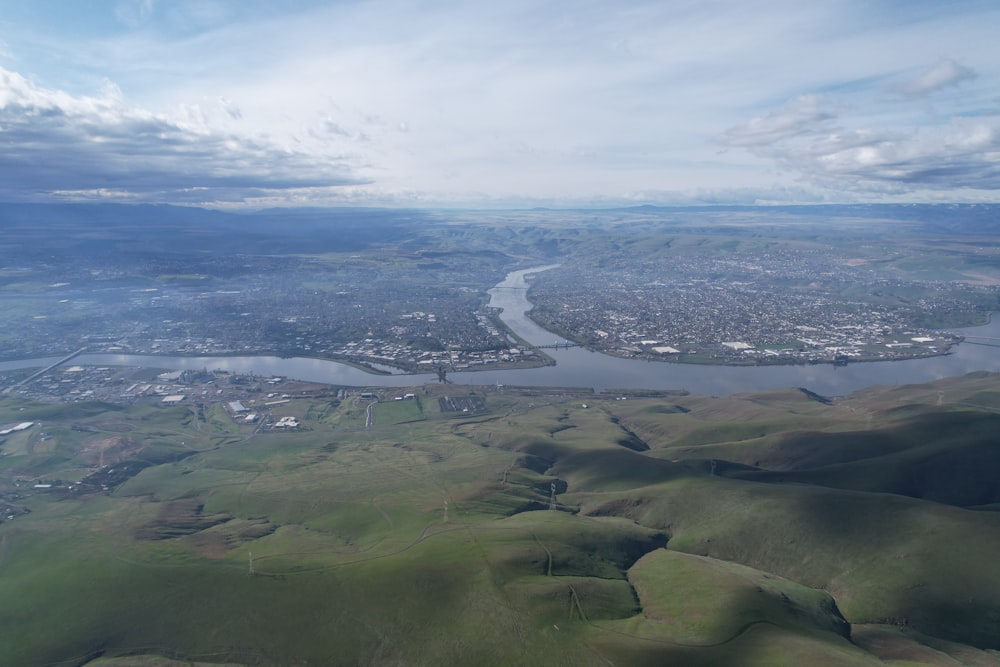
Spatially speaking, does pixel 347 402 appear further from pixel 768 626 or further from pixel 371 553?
pixel 768 626

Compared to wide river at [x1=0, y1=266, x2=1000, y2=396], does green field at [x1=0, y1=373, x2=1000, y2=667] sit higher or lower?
higher

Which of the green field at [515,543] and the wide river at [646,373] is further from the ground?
the green field at [515,543]

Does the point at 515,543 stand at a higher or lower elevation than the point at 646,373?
higher

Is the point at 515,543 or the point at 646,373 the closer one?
the point at 515,543

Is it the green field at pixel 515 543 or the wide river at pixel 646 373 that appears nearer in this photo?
the green field at pixel 515 543

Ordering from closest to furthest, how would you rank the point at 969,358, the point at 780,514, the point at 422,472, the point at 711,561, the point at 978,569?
1. the point at 978,569
2. the point at 711,561
3. the point at 780,514
4. the point at 422,472
5. the point at 969,358

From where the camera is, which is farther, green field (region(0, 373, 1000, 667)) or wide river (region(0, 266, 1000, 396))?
wide river (region(0, 266, 1000, 396))

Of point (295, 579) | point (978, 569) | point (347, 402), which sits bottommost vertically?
point (347, 402)

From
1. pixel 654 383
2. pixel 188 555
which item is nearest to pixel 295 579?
pixel 188 555
